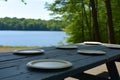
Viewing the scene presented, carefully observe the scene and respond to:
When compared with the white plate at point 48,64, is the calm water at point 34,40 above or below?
below

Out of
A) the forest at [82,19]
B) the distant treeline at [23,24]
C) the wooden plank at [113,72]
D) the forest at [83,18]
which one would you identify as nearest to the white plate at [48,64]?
the wooden plank at [113,72]

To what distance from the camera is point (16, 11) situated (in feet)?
163

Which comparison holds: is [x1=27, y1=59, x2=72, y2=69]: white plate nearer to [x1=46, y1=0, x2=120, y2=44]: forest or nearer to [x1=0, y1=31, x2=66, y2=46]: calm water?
[x1=46, y1=0, x2=120, y2=44]: forest

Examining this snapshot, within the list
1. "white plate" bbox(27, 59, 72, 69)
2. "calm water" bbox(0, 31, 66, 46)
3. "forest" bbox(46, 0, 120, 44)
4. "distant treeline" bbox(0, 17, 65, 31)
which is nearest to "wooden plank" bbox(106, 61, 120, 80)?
"white plate" bbox(27, 59, 72, 69)

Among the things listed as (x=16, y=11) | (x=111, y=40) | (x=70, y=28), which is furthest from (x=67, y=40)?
(x=16, y=11)

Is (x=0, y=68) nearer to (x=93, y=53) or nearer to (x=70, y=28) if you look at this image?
(x=93, y=53)

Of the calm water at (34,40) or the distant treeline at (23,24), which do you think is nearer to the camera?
the calm water at (34,40)

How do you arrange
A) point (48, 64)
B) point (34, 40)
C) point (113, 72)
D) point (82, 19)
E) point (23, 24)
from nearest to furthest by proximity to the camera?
1. point (48, 64)
2. point (113, 72)
3. point (82, 19)
4. point (34, 40)
5. point (23, 24)

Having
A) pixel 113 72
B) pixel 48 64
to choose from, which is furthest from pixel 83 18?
pixel 48 64

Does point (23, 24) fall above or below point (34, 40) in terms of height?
above

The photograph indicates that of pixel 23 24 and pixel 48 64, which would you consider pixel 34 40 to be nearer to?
pixel 23 24

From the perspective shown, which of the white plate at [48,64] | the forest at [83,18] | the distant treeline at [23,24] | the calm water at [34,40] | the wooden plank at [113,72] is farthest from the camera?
the distant treeline at [23,24]

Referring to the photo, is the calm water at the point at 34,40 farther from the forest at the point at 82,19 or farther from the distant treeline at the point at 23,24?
the distant treeline at the point at 23,24

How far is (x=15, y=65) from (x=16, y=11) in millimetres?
48675
